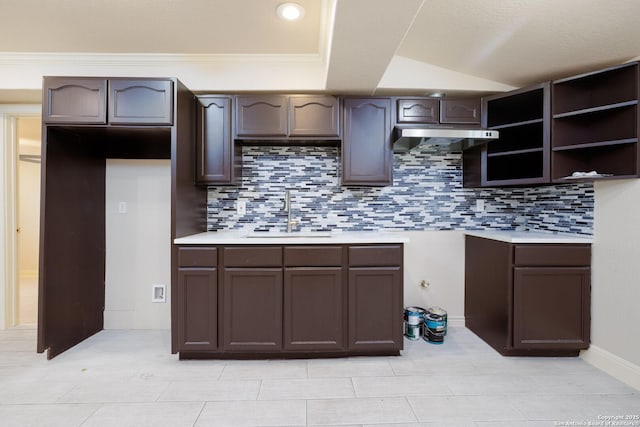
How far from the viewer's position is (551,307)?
221 centimetres

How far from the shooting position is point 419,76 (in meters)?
2.49

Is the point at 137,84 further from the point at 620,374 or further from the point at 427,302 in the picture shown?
the point at 620,374

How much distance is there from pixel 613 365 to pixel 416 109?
7.41ft

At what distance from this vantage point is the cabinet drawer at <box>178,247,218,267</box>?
2.15 metres

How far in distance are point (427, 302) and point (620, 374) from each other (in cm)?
131

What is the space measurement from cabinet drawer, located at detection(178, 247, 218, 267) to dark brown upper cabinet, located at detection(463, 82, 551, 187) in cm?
230

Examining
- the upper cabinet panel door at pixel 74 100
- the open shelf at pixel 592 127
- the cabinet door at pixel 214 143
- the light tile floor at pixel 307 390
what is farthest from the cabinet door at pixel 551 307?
the upper cabinet panel door at pixel 74 100

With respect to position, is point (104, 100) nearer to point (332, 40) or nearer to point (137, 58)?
point (137, 58)

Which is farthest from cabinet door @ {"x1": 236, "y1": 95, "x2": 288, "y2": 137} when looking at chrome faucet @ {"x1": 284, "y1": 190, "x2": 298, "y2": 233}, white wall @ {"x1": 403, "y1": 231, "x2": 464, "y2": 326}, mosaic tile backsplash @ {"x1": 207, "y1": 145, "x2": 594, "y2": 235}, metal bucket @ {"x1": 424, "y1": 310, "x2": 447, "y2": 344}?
metal bucket @ {"x1": 424, "y1": 310, "x2": 447, "y2": 344}

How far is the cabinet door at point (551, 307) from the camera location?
2.20 m

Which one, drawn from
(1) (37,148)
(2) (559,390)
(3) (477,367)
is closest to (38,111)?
(1) (37,148)

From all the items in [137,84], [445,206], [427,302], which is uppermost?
[137,84]

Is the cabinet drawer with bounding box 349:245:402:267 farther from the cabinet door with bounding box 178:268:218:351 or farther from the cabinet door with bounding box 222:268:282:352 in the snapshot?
the cabinet door with bounding box 178:268:218:351

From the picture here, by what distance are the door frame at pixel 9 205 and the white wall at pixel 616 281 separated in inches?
186
